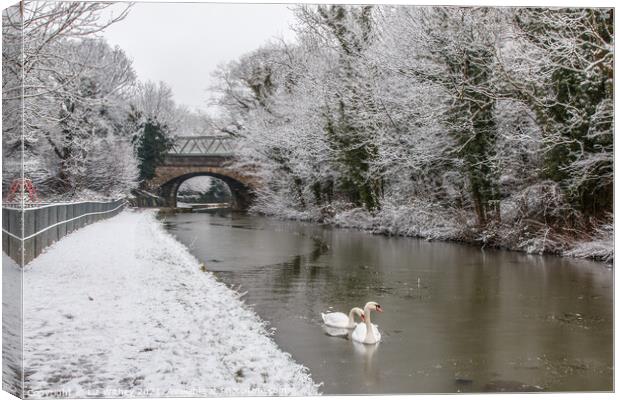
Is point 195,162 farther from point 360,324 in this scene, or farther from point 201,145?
point 360,324

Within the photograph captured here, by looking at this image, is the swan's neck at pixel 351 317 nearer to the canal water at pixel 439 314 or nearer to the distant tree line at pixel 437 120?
the canal water at pixel 439 314

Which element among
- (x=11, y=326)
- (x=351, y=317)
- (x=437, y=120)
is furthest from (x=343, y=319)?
(x=437, y=120)

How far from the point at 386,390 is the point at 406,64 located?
10.2m

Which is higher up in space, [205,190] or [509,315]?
[205,190]

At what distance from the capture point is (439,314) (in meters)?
8.13

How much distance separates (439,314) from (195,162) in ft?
12.4

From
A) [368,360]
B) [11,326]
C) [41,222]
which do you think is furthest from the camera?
[41,222]

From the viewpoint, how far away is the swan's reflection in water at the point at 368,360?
6.20 m

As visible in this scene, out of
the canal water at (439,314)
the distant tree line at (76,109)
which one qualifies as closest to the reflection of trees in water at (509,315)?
the canal water at (439,314)

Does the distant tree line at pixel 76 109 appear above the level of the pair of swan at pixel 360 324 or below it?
above

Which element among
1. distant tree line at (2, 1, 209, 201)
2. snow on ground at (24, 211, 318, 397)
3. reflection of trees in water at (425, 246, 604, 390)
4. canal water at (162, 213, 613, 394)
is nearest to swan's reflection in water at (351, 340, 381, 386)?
canal water at (162, 213, 613, 394)

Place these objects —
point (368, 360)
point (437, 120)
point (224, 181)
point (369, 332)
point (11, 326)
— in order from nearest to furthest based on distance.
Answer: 1. point (11, 326)
2. point (368, 360)
3. point (369, 332)
4. point (224, 181)
5. point (437, 120)

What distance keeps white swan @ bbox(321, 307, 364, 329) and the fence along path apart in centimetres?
294

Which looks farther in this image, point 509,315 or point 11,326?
point 509,315
